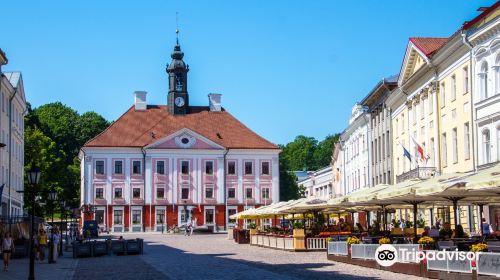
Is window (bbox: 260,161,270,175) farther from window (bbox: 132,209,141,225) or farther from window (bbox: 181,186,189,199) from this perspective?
window (bbox: 132,209,141,225)

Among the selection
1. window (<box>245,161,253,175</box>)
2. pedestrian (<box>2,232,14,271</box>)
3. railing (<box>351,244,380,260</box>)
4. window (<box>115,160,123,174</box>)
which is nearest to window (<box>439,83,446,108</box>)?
railing (<box>351,244,380,260</box>)

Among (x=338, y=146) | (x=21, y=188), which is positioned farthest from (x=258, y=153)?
(x=21, y=188)

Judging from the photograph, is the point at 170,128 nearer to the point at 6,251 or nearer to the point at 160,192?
the point at 160,192

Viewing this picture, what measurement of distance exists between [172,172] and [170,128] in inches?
232

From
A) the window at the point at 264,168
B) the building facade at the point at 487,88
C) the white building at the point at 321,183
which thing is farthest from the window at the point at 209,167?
the building facade at the point at 487,88

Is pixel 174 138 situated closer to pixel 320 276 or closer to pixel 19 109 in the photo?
pixel 19 109

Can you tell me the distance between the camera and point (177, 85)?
9594 cm

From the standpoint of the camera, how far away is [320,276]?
71.3 feet

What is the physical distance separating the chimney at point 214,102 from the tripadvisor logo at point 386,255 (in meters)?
75.4

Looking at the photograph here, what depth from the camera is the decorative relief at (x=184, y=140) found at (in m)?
90.9

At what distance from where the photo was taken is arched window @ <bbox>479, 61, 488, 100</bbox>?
35.9 metres

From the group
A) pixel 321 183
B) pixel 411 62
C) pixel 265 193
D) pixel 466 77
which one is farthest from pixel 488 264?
pixel 321 183

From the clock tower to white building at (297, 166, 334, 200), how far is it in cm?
1882

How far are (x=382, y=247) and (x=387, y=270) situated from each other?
0.72 m
